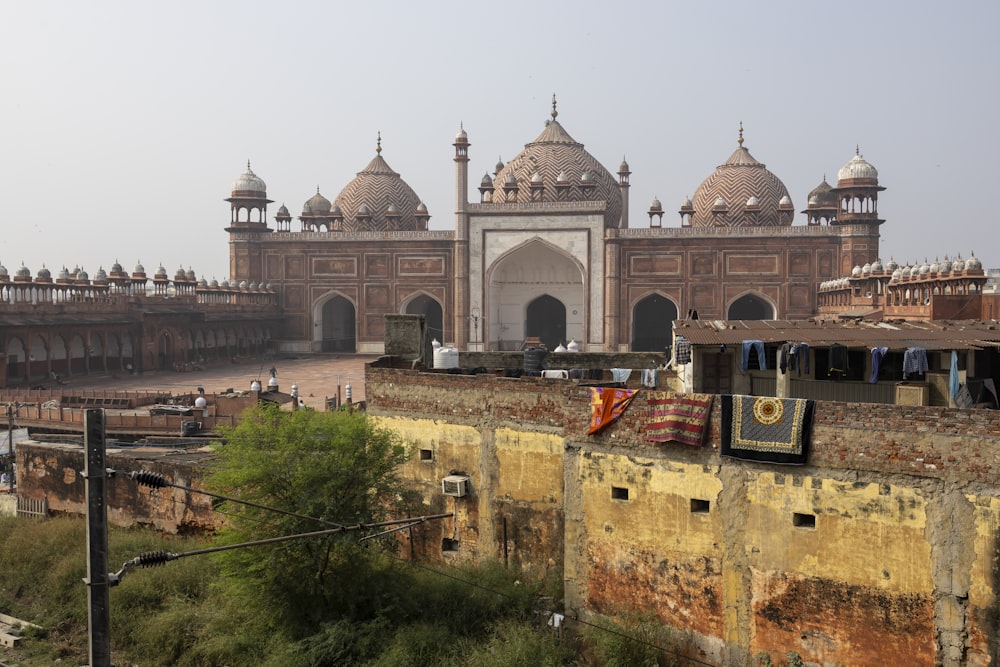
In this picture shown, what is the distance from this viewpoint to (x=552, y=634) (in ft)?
31.4

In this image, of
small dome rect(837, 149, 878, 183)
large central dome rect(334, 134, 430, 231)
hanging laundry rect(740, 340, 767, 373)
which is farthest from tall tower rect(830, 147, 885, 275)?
hanging laundry rect(740, 340, 767, 373)

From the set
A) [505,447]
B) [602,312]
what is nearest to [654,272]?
[602,312]

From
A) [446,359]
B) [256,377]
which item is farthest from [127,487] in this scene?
[256,377]

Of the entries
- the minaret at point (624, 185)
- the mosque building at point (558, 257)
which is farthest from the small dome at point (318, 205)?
the minaret at point (624, 185)

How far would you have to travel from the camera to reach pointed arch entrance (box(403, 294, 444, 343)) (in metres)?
37.6

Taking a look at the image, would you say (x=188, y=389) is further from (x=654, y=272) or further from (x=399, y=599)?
(x=654, y=272)

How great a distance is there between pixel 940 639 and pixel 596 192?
29.6 meters

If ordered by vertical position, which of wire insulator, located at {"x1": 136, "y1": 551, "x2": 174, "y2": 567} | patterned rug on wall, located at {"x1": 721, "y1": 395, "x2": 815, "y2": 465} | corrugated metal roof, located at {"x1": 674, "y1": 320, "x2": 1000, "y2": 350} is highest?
corrugated metal roof, located at {"x1": 674, "y1": 320, "x2": 1000, "y2": 350}

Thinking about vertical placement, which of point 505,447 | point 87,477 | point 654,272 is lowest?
point 505,447

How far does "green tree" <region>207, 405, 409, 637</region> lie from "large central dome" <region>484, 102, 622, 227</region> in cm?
2557

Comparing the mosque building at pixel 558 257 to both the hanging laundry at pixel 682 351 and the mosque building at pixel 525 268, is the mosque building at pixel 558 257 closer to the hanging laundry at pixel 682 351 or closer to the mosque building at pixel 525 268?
the mosque building at pixel 525 268

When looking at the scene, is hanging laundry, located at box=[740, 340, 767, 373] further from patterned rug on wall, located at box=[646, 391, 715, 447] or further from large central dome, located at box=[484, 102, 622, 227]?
large central dome, located at box=[484, 102, 622, 227]

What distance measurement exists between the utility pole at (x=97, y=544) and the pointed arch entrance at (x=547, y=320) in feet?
108

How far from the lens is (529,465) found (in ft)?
34.6
